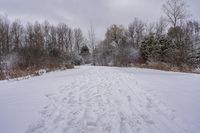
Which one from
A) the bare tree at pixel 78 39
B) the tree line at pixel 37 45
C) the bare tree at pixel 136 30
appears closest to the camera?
the tree line at pixel 37 45

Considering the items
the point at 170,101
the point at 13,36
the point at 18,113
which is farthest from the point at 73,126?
the point at 13,36

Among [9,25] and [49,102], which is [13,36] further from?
[49,102]

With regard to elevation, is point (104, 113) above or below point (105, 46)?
below

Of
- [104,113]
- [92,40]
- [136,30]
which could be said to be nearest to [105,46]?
[92,40]

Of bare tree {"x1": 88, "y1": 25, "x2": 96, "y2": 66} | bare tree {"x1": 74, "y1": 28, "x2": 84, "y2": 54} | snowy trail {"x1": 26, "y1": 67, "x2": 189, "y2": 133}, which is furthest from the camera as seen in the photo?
bare tree {"x1": 74, "y1": 28, "x2": 84, "y2": 54}

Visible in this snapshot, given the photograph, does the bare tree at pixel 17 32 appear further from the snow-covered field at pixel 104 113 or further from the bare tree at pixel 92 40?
the snow-covered field at pixel 104 113

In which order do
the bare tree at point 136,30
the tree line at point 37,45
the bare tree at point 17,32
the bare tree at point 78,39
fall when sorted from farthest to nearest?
the bare tree at point 78,39, the bare tree at point 136,30, the bare tree at point 17,32, the tree line at point 37,45

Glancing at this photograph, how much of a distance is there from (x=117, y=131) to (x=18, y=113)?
1.95 metres

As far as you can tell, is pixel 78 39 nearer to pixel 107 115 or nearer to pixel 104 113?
pixel 104 113

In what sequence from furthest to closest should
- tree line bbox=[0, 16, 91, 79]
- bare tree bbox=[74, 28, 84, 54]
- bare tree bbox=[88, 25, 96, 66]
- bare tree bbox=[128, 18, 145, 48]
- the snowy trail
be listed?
bare tree bbox=[74, 28, 84, 54], bare tree bbox=[128, 18, 145, 48], bare tree bbox=[88, 25, 96, 66], tree line bbox=[0, 16, 91, 79], the snowy trail

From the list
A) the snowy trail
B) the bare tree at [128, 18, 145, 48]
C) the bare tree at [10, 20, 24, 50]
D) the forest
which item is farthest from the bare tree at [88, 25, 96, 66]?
the snowy trail

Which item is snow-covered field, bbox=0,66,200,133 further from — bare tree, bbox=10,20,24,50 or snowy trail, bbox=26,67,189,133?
bare tree, bbox=10,20,24,50

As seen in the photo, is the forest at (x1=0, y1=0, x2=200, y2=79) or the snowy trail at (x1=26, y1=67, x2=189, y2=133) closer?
the snowy trail at (x1=26, y1=67, x2=189, y2=133)

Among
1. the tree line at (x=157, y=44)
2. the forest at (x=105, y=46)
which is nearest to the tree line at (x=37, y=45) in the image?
the forest at (x=105, y=46)
